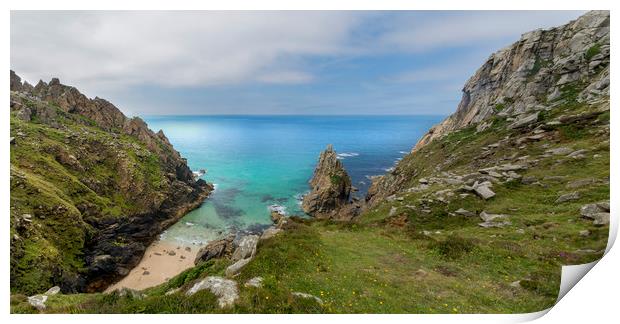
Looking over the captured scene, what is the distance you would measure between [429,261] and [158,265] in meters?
51.3

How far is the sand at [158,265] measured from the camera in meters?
46.5

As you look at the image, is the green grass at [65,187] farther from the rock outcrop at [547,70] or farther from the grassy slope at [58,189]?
the rock outcrop at [547,70]

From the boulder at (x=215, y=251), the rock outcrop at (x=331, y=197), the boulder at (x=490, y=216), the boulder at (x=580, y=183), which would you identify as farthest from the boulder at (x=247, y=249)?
the rock outcrop at (x=331, y=197)

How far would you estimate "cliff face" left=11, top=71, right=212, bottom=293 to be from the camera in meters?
40.2

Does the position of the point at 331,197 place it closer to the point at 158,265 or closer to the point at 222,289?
the point at 158,265

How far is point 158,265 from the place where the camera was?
51.9 metres

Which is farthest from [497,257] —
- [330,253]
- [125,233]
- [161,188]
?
[161,188]

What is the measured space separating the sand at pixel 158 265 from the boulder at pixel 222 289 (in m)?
40.4

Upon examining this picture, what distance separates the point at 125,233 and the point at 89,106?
64.5 meters

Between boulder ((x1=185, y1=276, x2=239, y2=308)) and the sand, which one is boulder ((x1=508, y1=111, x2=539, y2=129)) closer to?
boulder ((x1=185, y1=276, x2=239, y2=308))

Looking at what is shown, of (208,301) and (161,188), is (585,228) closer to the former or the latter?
(208,301)

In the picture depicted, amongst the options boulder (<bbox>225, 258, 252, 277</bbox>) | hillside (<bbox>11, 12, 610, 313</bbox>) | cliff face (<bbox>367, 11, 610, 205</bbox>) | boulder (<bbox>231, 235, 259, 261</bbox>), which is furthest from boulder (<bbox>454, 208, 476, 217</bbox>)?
cliff face (<bbox>367, 11, 610, 205</bbox>)

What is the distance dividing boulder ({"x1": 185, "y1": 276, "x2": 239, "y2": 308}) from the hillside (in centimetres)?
6

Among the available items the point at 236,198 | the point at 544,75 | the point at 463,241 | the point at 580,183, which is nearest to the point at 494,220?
the point at 463,241
